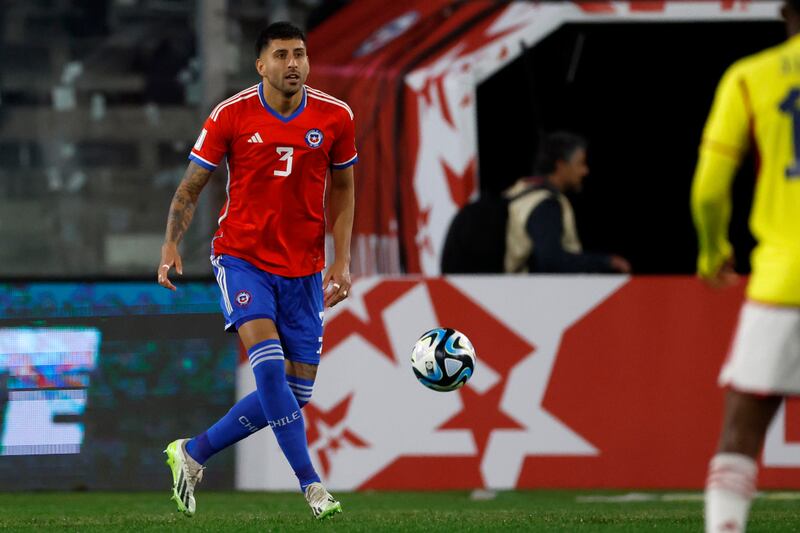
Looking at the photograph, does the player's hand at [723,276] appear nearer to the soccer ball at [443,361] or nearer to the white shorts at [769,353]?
the white shorts at [769,353]

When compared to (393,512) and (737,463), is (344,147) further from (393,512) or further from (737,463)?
(737,463)

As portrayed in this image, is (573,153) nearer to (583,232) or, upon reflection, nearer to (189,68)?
(189,68)

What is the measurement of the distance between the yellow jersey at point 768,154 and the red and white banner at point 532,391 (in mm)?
5486

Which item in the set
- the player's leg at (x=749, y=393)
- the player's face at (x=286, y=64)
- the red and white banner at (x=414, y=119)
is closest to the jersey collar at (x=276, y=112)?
the player's face at (x=286, y=64)

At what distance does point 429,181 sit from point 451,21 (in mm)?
1548

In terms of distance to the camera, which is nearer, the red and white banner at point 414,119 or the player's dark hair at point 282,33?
the player's dark hair at point 282,33

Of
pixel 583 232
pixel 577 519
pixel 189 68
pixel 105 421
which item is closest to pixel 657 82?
pixel 583 232

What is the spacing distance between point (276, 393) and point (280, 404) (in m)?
0.06

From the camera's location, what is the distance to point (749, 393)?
4.42 m

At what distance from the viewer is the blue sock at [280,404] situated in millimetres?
6789

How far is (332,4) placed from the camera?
13.2 m

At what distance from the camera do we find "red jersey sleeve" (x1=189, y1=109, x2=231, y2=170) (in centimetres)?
693

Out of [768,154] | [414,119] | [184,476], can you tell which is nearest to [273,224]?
[184,476]

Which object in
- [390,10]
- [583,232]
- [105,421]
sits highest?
[390,10]
